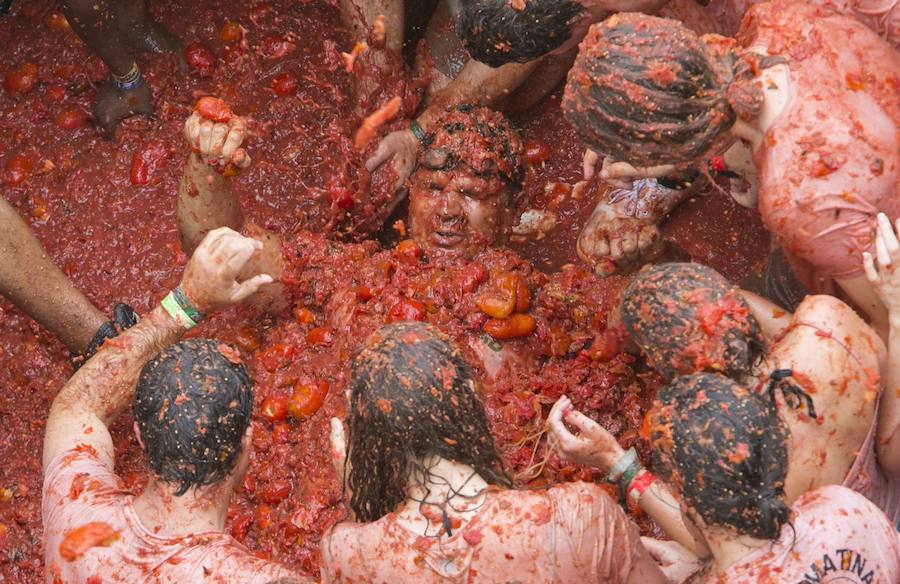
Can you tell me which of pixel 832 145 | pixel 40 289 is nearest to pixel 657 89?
pixel 832 145

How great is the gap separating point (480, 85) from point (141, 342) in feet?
6.93

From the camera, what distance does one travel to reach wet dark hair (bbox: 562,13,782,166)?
2941mm

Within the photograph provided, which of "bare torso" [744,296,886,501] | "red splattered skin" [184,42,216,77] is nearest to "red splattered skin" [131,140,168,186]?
"red splattered skin" [184,42,216,77]

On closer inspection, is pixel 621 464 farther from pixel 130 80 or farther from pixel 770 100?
pixel 130 80

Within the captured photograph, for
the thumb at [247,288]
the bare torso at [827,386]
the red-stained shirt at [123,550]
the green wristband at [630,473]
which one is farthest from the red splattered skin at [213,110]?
the bare torso at [827,386]

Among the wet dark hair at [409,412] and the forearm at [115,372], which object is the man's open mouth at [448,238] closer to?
the forearm at [115,372]

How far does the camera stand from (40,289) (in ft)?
13.5

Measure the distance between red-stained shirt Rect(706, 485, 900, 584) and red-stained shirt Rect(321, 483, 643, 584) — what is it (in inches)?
13.7

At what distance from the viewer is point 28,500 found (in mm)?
4223

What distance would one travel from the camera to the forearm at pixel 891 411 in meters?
2.99

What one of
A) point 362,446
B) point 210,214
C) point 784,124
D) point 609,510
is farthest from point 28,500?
point 784,124

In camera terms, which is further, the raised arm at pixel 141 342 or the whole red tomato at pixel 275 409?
the whole red tomato at pixel 275 409

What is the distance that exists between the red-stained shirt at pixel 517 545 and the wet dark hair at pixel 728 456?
10.5 inches

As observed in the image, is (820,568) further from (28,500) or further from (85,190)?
(85,190)
